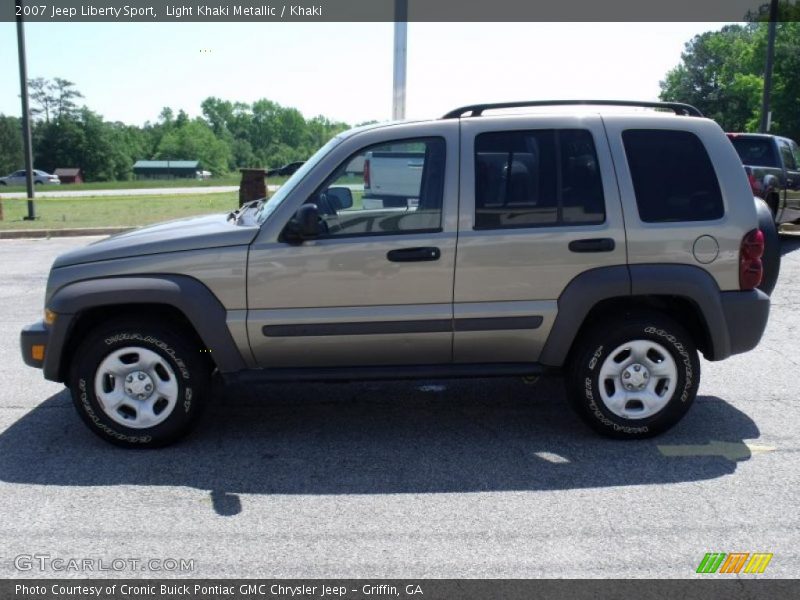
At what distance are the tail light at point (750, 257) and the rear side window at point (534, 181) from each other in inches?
34.4

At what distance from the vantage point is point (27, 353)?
502 centimetres

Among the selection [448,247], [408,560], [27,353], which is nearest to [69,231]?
[27,353]

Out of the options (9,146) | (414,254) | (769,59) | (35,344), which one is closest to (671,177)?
(414,254)

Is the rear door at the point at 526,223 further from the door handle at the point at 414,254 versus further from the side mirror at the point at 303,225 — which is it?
the side mirror at the point at 303,225

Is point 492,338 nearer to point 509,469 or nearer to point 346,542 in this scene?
point 509,469

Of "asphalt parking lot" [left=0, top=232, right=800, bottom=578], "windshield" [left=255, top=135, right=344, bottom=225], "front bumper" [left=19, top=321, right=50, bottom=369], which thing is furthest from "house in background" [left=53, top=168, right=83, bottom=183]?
"windshield" [left=255, top=135, right=344, bottom=225]

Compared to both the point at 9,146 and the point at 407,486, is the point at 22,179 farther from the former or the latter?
the point at 407,486

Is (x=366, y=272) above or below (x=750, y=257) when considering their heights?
below

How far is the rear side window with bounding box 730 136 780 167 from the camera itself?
1364cm

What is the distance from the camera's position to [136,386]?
493 cm

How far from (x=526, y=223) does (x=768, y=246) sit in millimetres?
1766

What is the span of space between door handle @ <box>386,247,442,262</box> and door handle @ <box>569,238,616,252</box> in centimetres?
79

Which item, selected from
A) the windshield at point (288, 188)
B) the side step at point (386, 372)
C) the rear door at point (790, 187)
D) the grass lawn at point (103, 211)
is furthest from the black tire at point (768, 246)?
the grass lawn at point (103, 211)

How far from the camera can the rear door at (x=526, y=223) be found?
487 centimetres
